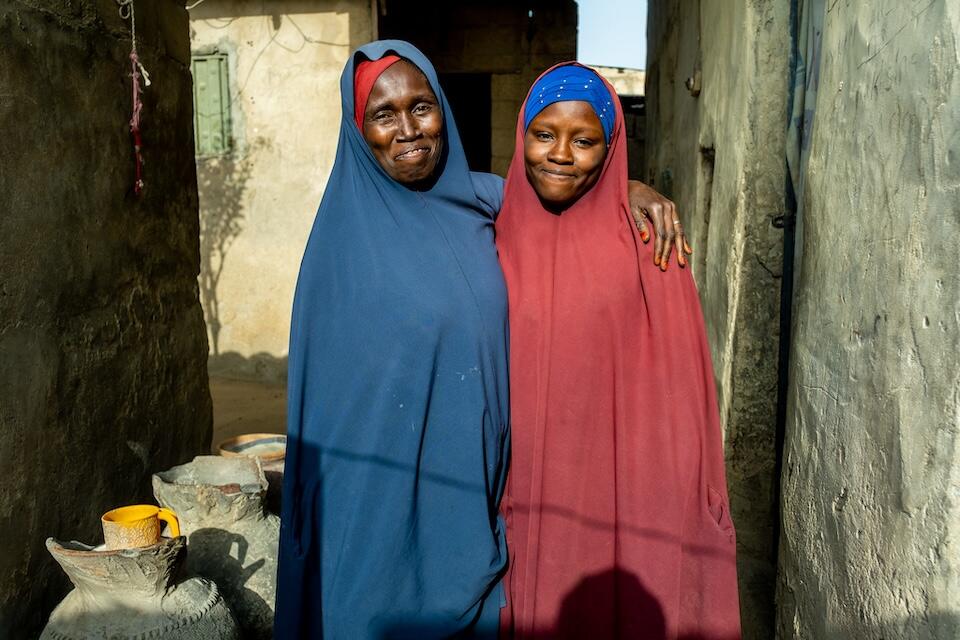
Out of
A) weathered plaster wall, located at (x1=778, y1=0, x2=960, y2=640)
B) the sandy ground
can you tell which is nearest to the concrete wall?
weathered plaster wall, located at (x1=778, y1=0, x2=960, y2=640)

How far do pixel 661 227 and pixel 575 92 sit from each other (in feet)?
1.12

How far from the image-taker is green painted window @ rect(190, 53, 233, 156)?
6.81 meters

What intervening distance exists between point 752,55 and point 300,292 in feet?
7.05

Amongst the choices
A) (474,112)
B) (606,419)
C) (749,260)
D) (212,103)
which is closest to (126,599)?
(606,419)

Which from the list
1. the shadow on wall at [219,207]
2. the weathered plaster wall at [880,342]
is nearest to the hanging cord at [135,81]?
the weathered plaster wall at [880,342]

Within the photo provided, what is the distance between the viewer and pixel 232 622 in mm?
2213

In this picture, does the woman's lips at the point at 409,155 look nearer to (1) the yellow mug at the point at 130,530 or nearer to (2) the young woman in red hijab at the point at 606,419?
(2) the young woman in red hijab at the point at 606,419

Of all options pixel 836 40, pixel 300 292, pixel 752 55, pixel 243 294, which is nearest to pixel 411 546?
pixel 300 292

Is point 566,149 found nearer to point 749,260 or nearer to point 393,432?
point 393,432

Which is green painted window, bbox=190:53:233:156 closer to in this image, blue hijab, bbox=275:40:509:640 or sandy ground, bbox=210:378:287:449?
sandy ground, bbox=210:378:287:449

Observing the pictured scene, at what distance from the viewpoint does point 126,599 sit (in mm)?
2049

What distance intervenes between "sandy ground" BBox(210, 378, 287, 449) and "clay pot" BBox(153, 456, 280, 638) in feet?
9.60

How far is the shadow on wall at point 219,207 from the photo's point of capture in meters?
6.94

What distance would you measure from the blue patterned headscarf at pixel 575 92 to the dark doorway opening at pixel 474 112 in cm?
1003
